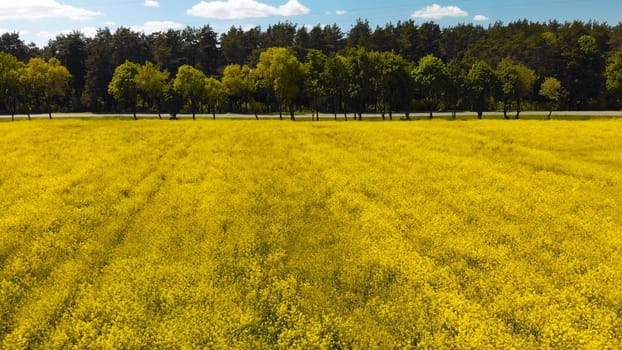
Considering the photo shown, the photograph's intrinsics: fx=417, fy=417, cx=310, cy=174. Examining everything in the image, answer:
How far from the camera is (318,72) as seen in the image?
95.4 meters

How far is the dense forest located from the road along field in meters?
54.8

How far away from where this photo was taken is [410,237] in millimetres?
20312

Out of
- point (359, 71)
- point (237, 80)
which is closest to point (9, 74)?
point (237, 80)

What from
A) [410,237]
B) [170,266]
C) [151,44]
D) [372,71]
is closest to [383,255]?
[410,237]

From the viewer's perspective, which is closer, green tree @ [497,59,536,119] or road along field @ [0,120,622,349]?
road along field @ [0,120,622,349]

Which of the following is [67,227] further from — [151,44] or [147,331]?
[151,44]

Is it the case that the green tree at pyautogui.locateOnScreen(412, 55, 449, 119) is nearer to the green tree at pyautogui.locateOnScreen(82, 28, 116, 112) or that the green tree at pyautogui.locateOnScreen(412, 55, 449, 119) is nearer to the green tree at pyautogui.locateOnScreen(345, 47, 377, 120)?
the green tree at pyautogui.locateOnScreen(345, 47, 377, 120)

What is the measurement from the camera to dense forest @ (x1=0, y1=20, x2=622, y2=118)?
87.2 m

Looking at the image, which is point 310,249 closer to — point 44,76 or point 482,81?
point 482,81

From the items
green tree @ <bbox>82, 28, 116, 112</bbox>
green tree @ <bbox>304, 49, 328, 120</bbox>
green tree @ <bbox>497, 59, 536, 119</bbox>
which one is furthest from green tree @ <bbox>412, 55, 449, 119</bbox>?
green tree @ <bbox>82, 28, 116, 112</bbox>

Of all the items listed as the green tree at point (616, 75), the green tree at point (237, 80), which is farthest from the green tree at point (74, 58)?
the green tree at point (616, 75)

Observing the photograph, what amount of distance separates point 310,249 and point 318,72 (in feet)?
265

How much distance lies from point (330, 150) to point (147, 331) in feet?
85.1

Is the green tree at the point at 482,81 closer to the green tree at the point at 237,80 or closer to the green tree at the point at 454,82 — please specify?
the green tree at the point at 454,82
